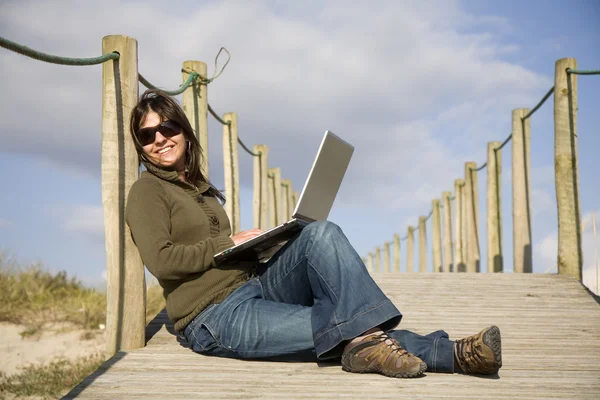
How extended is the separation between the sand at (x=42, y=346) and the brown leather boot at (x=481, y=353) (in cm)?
553

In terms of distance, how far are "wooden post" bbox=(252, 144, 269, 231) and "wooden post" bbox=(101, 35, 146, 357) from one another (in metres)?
5.61

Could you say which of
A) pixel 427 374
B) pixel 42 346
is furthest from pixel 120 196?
pixel 42 346

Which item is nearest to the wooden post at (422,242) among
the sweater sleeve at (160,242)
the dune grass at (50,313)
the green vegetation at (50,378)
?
the dune grass at (50,313)

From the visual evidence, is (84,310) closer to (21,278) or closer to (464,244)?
(21,278)

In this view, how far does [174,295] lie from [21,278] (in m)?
6.40

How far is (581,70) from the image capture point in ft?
15.9

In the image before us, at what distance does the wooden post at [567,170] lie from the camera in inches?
190

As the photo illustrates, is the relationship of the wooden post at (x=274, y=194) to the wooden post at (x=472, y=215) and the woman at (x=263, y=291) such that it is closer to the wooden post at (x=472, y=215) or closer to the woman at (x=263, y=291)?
the wooden post at (x=472, y=215)

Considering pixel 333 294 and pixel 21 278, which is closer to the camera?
pixel 333 294

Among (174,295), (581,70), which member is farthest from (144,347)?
(581,70)

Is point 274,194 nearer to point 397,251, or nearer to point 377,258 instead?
point 397,251

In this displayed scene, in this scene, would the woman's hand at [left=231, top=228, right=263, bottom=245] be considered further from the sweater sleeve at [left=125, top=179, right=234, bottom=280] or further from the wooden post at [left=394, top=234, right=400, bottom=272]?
the wooden post at [left=394, top=234, right=400, bottom=272]

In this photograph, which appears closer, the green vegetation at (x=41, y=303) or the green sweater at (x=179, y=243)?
the green sweater at (x=179, y=243)

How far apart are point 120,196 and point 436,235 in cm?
948
